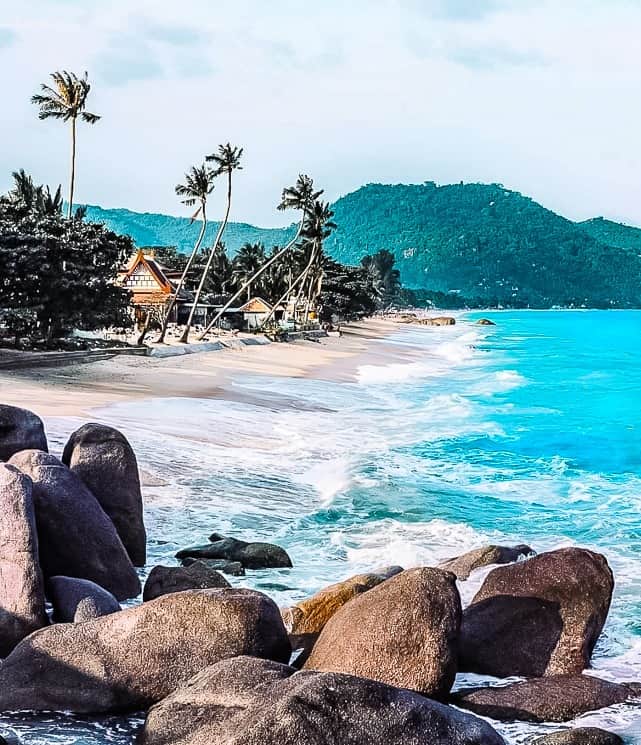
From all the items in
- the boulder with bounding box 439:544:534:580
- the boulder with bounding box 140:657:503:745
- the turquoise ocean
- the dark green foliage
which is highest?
the dark green foliage

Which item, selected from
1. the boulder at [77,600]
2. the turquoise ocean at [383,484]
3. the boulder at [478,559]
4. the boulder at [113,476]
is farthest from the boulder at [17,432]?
the boulder at [478,559]

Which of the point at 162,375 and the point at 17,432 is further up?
the point at 17,432

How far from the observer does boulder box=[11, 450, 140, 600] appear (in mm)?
9008

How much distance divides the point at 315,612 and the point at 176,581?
55.3 inches

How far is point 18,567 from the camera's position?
314 inches

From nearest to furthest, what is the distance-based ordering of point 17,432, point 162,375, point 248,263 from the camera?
point 17,432
point 162,375
point 248,263

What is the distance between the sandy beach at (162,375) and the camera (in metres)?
26.3

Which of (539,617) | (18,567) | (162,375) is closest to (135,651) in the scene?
(18,567)

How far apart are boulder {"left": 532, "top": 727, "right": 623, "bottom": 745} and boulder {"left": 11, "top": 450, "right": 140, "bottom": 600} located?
4672 millimetres

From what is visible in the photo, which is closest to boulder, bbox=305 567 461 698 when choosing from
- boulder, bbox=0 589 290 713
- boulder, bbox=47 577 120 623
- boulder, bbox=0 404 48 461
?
boulder, bbox=0 589 290 713

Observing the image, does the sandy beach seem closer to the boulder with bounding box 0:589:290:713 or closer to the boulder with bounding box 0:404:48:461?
the boulder with bounding box 0:404:48:461

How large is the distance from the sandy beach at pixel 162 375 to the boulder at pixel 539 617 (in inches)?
605

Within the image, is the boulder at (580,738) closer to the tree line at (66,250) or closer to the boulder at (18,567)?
the boulder at (18,567)

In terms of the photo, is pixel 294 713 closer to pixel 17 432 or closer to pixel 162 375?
pixel 17 432
